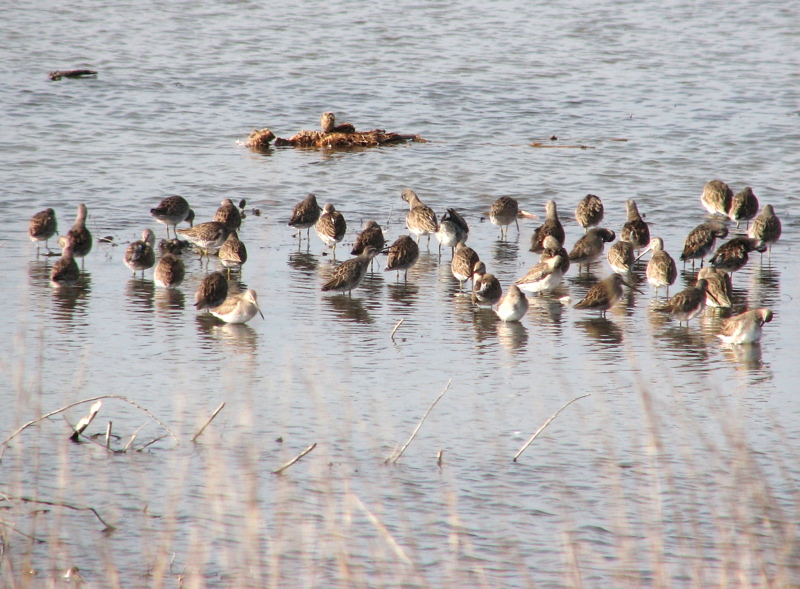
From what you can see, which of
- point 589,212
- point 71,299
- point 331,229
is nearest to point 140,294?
point 71,299

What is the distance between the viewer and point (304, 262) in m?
14.3

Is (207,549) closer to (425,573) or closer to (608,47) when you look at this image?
(425,573)

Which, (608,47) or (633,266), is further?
(608,47)

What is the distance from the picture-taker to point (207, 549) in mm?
6117

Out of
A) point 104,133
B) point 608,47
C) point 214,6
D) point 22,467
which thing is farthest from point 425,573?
point 214,6

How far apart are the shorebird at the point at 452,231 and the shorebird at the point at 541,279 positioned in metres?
2.07

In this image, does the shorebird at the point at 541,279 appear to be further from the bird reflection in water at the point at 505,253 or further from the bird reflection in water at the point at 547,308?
the bird reflection in water at the point at 505,253

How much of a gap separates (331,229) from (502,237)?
9.10ft

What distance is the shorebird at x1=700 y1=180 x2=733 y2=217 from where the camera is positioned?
1720 cm

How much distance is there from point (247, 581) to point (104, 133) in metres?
18.3

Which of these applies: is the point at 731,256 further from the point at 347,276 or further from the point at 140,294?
the point at 140,294

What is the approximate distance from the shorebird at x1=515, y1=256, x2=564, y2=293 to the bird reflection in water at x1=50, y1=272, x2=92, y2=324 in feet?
15.2

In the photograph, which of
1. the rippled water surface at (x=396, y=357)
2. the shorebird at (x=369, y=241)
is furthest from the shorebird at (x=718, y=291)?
the shorebird at (x=369, y=241)

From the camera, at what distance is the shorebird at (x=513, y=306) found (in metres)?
11.4
